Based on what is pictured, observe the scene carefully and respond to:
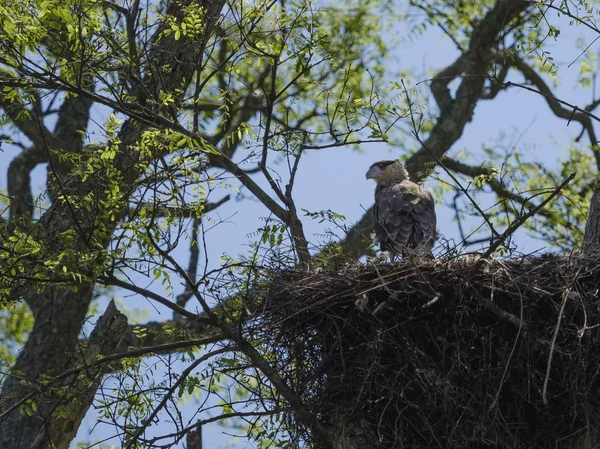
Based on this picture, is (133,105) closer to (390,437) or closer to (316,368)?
(316,368)

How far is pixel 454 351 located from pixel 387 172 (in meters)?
4.53

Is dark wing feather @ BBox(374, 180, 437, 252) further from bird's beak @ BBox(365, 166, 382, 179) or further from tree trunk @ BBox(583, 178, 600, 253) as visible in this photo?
tree trunk @ BBox(583, 178, 600, 253)

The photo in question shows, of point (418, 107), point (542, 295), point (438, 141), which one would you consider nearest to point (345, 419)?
point (542, 295)

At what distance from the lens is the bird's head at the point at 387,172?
399 inches

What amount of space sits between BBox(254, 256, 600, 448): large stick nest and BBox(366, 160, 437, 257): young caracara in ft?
5.94

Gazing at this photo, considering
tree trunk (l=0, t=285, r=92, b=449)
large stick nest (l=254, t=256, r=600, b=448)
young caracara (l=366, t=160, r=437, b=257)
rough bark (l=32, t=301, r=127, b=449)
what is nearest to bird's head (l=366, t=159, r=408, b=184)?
young caracara (l=366, t=160, r=437, b=257)

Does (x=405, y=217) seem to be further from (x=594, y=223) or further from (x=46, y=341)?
(x=46, y=341)

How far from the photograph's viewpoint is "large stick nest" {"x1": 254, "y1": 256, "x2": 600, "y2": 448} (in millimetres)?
5812

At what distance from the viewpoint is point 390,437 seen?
6133mm

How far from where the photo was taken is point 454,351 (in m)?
5.90

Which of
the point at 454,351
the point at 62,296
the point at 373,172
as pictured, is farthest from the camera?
the point at 62,296

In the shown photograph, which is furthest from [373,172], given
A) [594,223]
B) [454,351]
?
[454,351]

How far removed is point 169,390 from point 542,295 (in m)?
2.93

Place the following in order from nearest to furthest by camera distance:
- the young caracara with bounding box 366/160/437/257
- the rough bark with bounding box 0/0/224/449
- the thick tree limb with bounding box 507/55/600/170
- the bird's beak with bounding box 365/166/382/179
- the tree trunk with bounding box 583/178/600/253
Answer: the tree trunk with bounding box 583/178/600/253 < the rough bark with bounding box 0/0/224/449 < the young caracara with bounding box 366/160/437/257 < the bird's beak with bounding box 365/166/382/179 < the thick tree limb with bounding box 507/55/600/170
